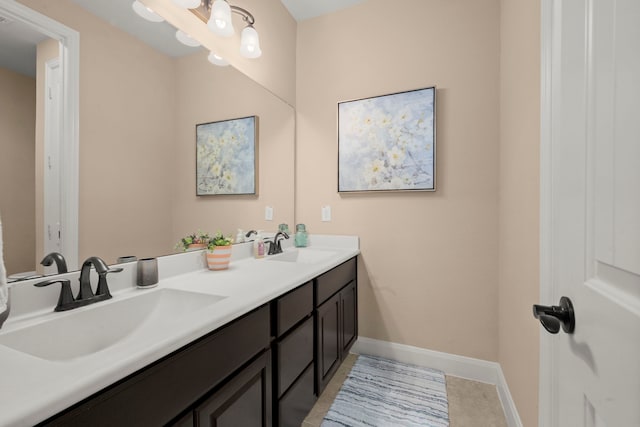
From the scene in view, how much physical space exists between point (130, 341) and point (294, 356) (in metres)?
0.78

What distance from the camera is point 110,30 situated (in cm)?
107

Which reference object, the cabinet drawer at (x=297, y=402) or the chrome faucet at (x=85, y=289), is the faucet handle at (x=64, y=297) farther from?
the cabinet drawer at (x=297, y=402)

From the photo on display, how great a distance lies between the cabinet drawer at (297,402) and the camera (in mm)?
1167

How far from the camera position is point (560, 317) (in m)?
0.62

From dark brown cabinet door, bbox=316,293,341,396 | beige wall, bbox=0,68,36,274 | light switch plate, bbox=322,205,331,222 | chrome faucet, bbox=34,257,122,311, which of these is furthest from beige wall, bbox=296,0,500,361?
beige wall, bbox=0,68,36,274

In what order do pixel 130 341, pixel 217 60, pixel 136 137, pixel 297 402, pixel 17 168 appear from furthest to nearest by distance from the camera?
pixel 217 60 < pixel 297 402 < pixel 136 137 < pixel 17 168 < pixel 130 341

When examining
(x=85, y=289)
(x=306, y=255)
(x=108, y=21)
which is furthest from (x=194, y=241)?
(x=108, y=21)

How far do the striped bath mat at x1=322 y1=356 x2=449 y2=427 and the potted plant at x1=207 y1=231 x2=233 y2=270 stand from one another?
1.02 meters

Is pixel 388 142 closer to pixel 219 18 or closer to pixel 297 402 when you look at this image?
pixel 219 18

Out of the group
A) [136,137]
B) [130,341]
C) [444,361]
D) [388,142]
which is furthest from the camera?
[388,142]

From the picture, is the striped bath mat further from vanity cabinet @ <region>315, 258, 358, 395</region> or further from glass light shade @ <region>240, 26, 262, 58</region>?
glass light shade @ <region>240, 26, 262, 58</region>

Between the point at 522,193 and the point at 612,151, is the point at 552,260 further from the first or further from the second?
the point at 522,193

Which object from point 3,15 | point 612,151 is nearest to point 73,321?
point 3,15

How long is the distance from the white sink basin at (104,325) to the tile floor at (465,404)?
3.32 feet
